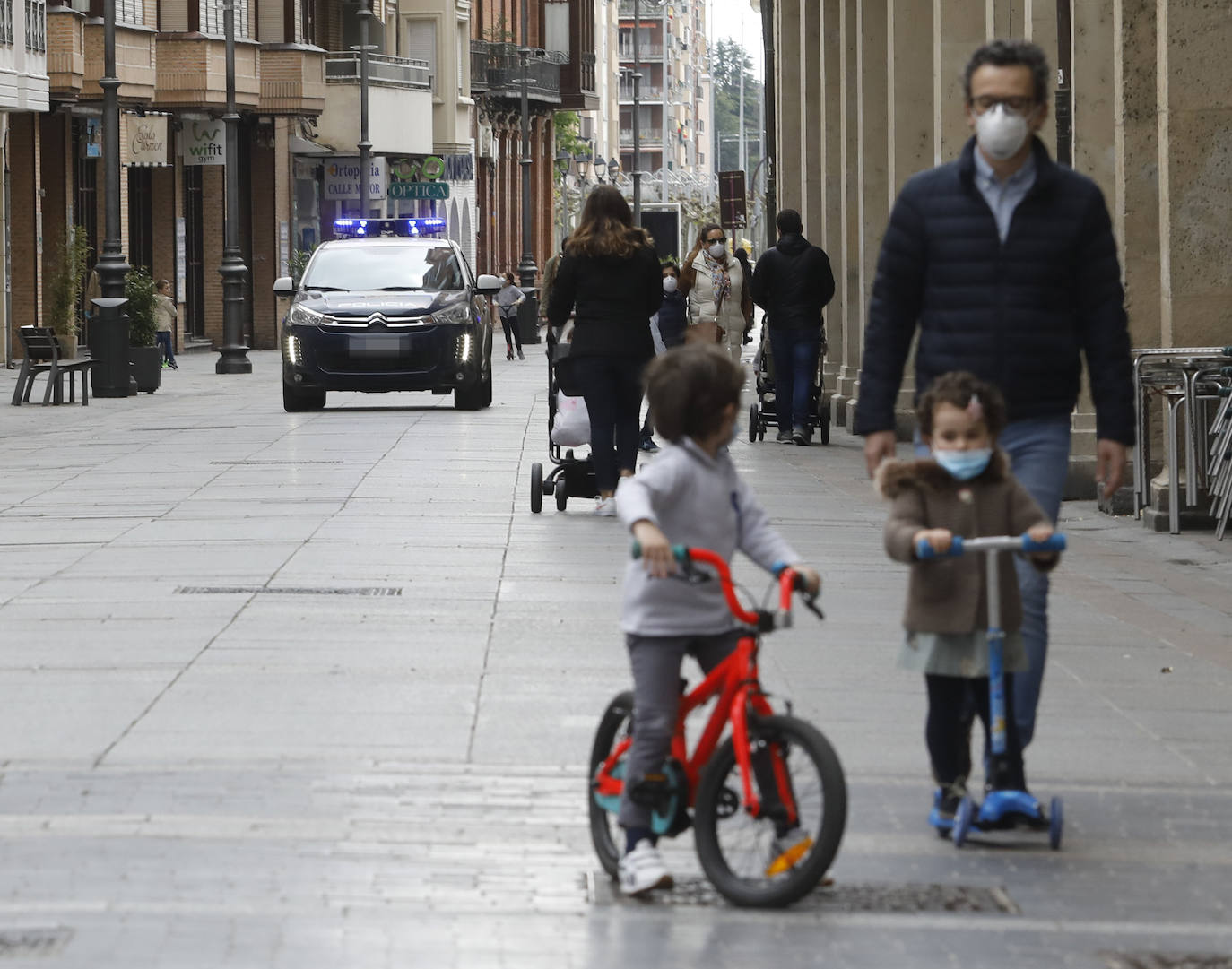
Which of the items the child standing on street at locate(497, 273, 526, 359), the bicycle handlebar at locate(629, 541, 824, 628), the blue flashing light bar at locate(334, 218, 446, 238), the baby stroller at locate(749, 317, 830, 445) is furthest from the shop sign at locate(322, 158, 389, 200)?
the bicycle handlebar at locate(629, 541, 824, 628)

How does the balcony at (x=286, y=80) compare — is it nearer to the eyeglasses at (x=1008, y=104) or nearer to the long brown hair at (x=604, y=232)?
the long brown hair at (x=604, y=232)

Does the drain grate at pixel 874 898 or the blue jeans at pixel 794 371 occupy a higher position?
the blue jeans at pixel 794 371

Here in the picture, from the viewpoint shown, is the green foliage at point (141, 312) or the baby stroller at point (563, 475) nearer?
the baby stroller at point (563, 475)

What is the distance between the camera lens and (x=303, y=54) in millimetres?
51312

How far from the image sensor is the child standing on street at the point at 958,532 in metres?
5.99

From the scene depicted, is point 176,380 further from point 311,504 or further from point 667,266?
point 311,504

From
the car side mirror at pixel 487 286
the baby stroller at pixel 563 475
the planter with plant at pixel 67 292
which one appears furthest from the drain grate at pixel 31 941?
the planter with plant at pixel 67 292

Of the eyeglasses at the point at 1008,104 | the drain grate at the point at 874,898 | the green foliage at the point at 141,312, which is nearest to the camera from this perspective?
the drain grate at the point at 874,898

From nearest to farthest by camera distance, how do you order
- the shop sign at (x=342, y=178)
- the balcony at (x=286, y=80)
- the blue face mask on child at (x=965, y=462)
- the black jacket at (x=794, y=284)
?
the blue face mask on child at (x=965, y=462) < the black jacket at (x=794, y=284) < the balcony at (x=286, y=80) < the shop sign at (x=342, y=178)

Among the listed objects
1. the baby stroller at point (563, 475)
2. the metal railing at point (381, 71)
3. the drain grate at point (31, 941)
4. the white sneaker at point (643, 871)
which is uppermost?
the metal railing at point (381, 71)

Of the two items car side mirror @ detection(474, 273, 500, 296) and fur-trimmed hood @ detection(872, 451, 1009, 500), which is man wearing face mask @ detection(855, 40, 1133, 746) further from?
car side mirror @ detection(474, 273, 500, 296)

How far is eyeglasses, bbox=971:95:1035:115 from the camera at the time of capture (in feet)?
20.3

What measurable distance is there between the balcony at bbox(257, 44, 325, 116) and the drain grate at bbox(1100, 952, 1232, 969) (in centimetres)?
4723

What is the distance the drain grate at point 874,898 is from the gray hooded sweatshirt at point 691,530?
589mm
